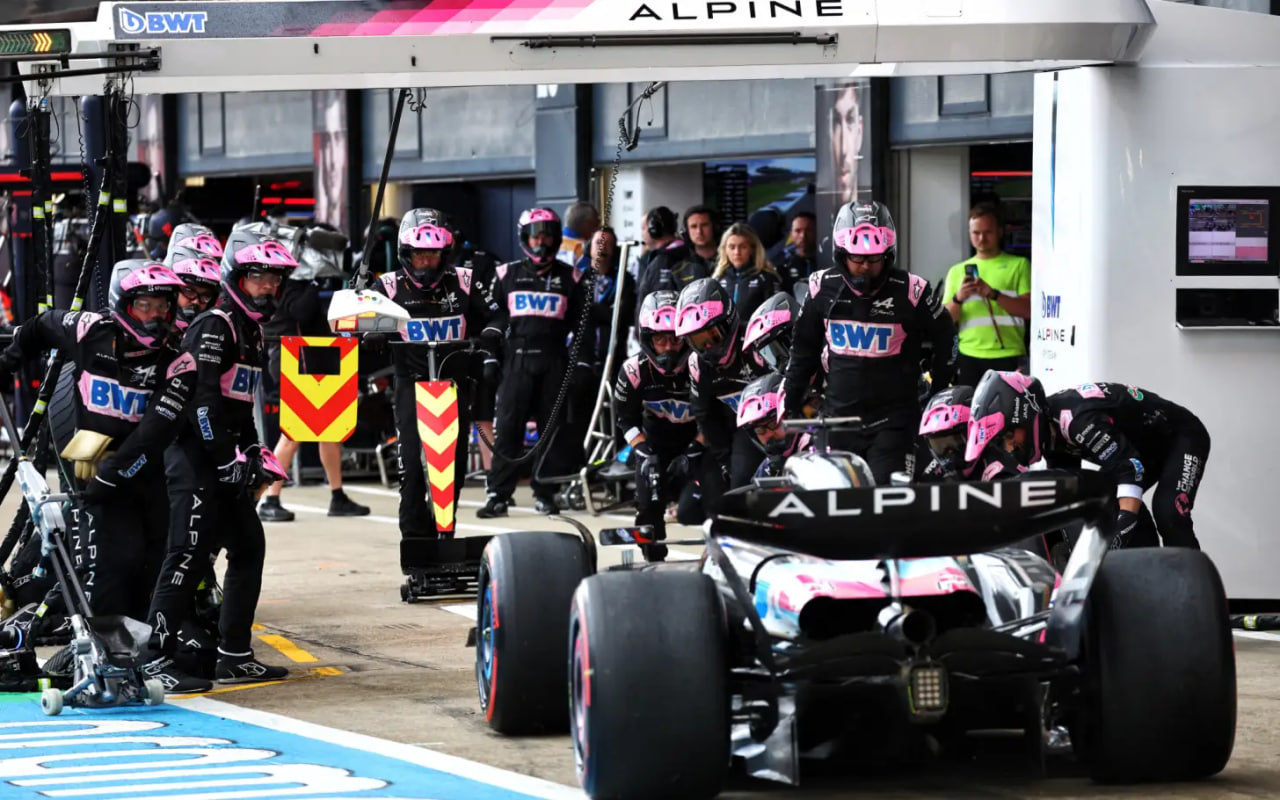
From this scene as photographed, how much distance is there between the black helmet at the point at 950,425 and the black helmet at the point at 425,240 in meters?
4.76

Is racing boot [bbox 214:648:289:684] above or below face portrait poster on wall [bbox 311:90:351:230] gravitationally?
below

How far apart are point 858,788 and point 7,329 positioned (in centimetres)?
564

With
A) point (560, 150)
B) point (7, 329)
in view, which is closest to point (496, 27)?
point (7, 329)

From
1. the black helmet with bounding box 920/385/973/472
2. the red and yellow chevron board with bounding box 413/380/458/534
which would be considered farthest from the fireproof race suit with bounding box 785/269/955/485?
the red and yellow chevron board with bounding box 413/380/458/534

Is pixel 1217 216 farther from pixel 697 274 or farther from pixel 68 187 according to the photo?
pixel 68 187

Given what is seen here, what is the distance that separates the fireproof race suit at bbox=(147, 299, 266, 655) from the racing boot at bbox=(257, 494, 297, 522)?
620 cm

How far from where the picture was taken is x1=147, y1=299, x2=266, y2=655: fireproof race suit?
9617 millimetres

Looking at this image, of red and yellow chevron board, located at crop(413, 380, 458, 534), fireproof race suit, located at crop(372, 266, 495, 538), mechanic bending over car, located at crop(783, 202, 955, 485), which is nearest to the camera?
mechanic bending over car, located at crop(783, 202, 955, 485)

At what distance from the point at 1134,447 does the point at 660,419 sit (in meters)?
3.22

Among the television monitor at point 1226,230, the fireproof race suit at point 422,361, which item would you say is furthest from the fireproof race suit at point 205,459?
the television monitor at point 1226,230

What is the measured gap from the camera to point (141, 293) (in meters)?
9.65

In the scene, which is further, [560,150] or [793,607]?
[560,150]

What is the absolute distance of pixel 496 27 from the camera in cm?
1000

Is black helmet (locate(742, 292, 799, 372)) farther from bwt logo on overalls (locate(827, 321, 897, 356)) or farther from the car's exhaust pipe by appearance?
the car's exhaust pipe
